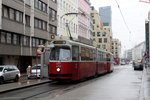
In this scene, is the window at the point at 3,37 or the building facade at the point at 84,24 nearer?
the window at the point at 3,37

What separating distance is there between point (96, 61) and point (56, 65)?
358 inches

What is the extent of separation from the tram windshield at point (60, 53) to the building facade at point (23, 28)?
11788 millimetres

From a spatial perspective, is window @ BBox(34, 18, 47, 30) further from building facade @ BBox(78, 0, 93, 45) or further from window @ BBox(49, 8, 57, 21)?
building facade @ BBox(78, 0, 93, 45)

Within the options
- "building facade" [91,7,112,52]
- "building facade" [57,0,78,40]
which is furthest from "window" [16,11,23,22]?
"building facade" [91,7,112,52]

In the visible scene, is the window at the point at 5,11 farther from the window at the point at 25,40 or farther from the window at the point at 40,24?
the window at the point at 40,24

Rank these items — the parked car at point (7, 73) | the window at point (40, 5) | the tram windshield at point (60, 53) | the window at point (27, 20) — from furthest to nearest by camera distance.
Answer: the window at point (40, 5)
the window at point (27, 20)
the parked car at point (7, 73)
the tram windshield at point (60, 53)

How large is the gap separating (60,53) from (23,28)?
22006mm

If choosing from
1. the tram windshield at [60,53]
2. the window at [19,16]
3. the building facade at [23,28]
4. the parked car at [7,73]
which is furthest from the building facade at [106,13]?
the tram windshield at [60,53]

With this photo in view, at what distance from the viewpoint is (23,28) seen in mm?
41875

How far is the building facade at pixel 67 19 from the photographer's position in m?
57.4

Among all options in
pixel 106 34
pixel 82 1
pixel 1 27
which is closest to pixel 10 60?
pixel 1 27

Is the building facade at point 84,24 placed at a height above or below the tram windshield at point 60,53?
above

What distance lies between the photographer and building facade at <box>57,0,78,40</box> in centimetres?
5741

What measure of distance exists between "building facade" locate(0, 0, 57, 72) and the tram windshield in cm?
1179
